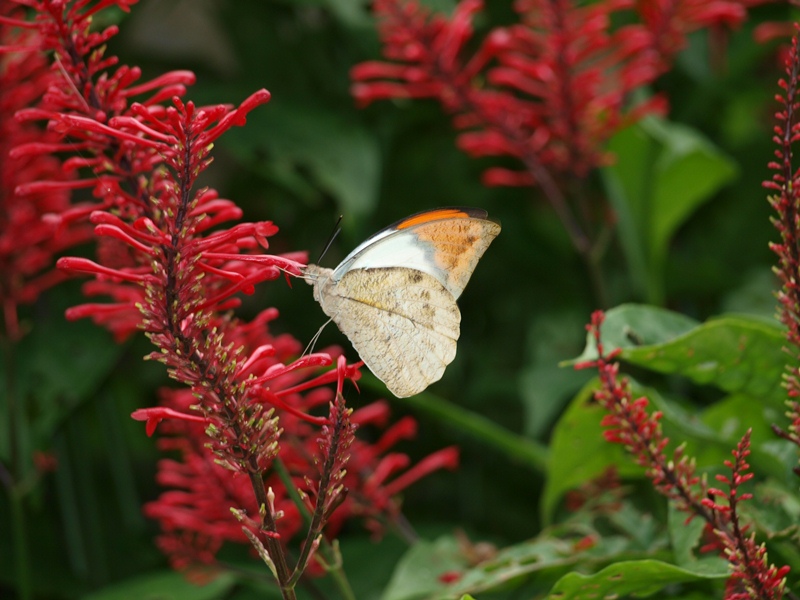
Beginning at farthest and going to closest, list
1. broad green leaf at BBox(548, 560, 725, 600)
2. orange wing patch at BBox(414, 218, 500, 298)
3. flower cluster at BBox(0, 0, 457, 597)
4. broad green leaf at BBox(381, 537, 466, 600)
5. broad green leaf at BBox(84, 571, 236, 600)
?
broad green leaf at BBox(84, 571, 236, 600)
broad green leaf at BBox(381, 537, 466, 600)
orange wing patch at BBox(414, 218, 500, 298)
broad green leaf at BBox(548, 560, 725, 600)
flower cluster at BBox(0, 0, 457, 597)

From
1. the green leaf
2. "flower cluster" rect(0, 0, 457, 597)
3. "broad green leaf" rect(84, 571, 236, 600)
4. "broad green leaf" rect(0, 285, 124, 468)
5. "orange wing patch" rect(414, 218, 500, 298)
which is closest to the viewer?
"flower cluster" rect(0, 0, 457, 597)

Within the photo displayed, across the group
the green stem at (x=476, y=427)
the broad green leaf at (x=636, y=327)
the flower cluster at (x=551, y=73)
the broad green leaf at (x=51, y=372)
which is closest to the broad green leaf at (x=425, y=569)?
the green stem at (x=476, y=427)

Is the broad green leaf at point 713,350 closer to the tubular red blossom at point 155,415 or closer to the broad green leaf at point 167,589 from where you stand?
the tubular red blossom at point 155,415

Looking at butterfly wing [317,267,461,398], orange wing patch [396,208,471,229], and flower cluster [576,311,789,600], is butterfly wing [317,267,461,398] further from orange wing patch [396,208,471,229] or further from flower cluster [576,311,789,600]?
flower cluster [576,311,789,600]

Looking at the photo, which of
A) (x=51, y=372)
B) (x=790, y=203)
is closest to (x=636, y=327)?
(x=790, y=203)

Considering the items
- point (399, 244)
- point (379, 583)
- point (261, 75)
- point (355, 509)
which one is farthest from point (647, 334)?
point (261, 75)

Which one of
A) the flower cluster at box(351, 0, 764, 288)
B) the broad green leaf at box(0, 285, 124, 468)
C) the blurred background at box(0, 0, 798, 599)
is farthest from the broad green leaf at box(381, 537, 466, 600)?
the broad green leaf at box(0, 285, 124, 468)
